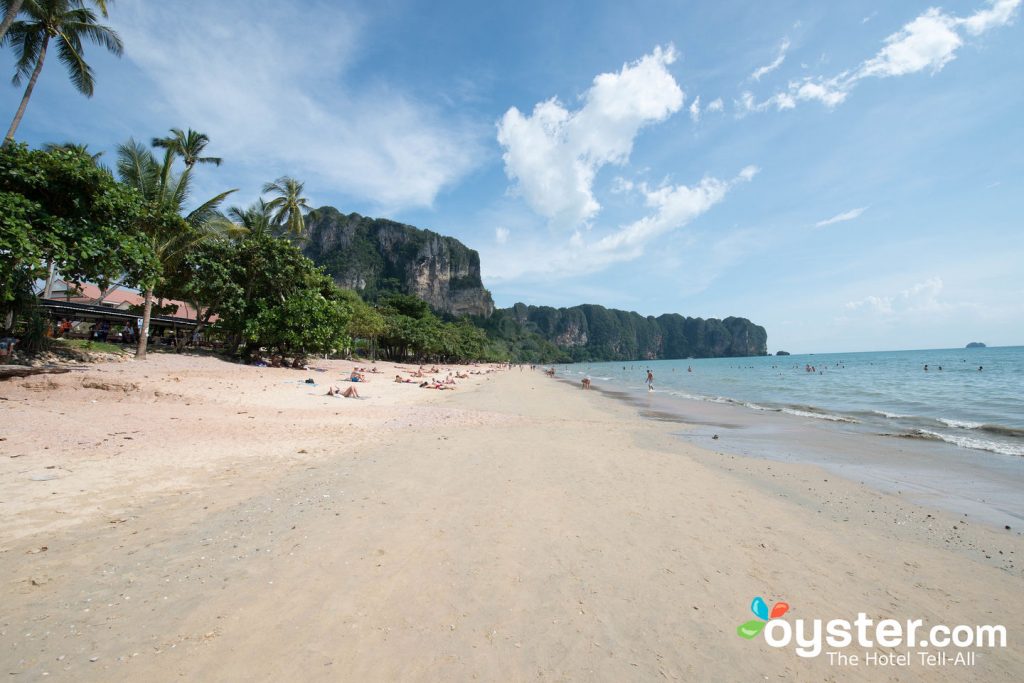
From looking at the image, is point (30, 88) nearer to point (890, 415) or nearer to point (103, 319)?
point (103, 319)

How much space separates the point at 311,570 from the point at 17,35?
2655 cm

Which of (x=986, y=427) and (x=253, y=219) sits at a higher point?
(x=253, y=219)

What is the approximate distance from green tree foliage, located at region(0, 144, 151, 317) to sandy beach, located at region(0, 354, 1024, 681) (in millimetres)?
5282

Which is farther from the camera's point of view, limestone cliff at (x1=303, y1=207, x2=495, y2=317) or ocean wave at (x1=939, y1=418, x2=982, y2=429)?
limestone cliff at (x1=303, y1=207, x2=495, y2=317)

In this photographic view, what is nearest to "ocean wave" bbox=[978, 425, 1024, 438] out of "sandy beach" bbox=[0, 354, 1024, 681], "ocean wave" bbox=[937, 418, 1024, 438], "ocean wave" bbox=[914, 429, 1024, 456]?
"ocean wave" bbox=[937, 418, 1024, 438]

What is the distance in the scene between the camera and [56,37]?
17.4 m

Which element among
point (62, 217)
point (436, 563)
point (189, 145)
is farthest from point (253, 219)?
point (436, 563)

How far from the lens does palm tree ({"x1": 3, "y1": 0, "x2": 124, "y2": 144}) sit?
16422 mm

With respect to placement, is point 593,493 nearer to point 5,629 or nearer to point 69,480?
point 5,629

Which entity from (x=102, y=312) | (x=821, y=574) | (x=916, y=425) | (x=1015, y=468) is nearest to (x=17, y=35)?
(x=102, y=312)

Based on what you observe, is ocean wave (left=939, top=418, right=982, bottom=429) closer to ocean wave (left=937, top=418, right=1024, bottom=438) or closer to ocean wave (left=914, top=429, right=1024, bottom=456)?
ocean wave (left=937, top=418, right=1024, bottom=438)

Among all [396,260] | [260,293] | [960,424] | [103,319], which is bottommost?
[960,424]

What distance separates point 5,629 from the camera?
8.84 ft

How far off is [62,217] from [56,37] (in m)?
11.7
